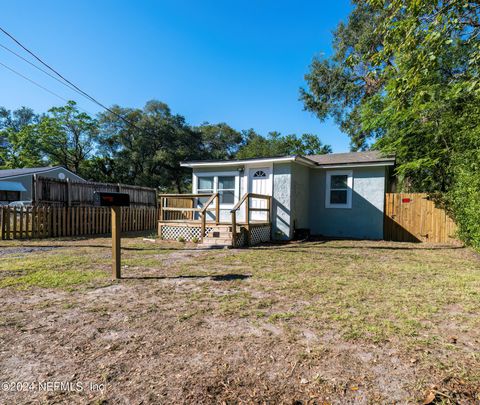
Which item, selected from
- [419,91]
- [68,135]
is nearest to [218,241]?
[419,91]

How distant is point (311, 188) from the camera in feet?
40.3

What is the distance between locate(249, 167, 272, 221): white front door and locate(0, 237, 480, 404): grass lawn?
5.28 m

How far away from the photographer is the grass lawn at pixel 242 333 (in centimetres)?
208

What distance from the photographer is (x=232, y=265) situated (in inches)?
249

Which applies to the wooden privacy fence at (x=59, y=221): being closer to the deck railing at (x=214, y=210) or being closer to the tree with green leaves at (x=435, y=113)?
the deck railing at (x=214, y=210)

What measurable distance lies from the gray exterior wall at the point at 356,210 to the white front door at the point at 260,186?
7.52 feet

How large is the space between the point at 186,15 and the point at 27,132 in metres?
24.6

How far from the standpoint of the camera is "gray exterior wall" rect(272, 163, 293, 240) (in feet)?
34.7

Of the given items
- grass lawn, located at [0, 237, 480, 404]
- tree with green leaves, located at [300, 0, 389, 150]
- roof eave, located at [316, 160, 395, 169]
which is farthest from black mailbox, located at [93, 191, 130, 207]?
tree with green leaves, located at [300, 0, 389, 150]

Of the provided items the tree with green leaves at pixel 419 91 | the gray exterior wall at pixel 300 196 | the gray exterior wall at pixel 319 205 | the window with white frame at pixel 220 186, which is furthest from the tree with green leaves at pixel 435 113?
the window with white frame at pixel 220 186

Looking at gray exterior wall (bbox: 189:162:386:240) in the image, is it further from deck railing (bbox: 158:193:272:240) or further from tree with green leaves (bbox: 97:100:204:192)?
tree with green leaves (bbox: 97:100:204:192)

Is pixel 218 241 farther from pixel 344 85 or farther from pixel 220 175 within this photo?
pixel 344 85

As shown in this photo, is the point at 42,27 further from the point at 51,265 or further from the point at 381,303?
the point at 381,303

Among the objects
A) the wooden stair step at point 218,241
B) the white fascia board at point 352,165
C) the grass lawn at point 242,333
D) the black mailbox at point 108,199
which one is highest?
the white fascia board at point 352,165
